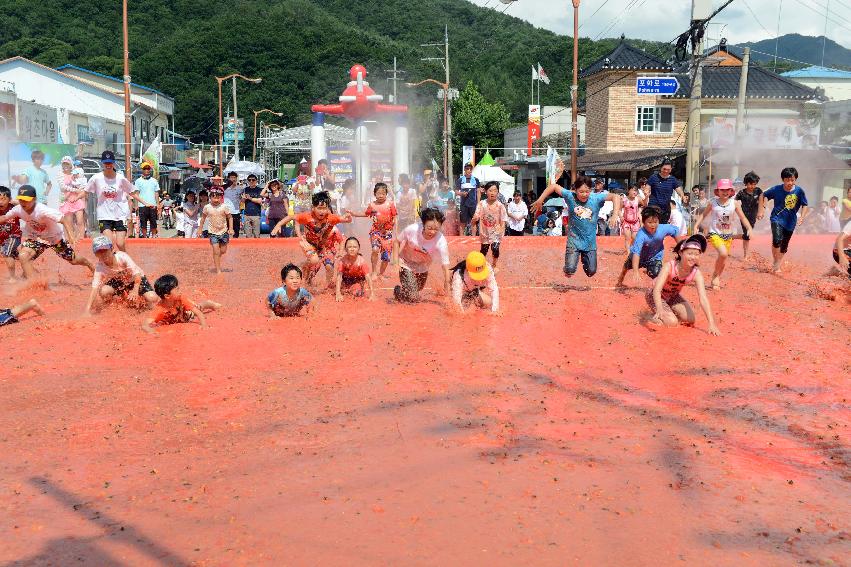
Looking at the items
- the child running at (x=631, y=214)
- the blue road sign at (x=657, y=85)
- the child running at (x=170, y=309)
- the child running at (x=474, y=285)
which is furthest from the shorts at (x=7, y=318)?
the blue road sign at (x=657, y=85)

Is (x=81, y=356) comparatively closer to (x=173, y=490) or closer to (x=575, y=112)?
(x=173, y=490)

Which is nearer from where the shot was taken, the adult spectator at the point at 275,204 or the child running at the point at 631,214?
the child running at the point at 631,214

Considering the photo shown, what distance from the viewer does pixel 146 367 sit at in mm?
8500

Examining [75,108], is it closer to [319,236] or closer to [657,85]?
[657,85]

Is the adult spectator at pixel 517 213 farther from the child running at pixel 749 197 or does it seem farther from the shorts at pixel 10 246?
the shorts at pixel 10 246

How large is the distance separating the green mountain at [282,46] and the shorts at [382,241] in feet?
186

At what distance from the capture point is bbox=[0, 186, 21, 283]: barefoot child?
12219mm

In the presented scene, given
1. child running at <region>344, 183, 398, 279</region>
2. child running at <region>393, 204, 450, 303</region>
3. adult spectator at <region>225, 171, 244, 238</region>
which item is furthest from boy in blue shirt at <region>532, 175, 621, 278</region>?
adult spectator at <region>225, 171, 244, 238</region>

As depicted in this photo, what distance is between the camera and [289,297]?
10.7 meters

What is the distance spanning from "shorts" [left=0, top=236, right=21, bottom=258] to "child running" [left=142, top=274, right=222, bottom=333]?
3.14 metres

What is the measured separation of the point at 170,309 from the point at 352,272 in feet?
8.71

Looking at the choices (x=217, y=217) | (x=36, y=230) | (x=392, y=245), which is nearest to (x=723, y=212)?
(x=392, y=245)

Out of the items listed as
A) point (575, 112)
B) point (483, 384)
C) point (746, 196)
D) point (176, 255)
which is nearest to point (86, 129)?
point (575, 112)

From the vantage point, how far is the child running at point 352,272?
1184 cm
